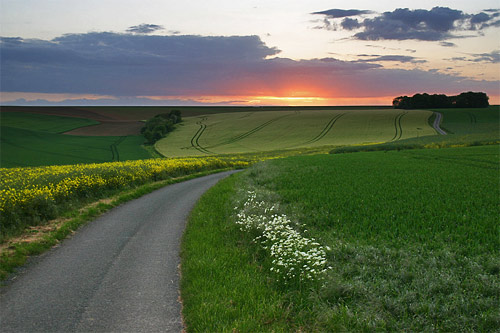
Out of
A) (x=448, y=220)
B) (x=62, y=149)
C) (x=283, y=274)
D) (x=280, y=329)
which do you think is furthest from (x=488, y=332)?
(x=62, y=149)

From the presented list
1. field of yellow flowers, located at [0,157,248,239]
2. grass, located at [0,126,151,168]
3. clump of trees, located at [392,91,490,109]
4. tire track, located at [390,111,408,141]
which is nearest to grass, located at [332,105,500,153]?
tire track, located at [390,111,408,141]

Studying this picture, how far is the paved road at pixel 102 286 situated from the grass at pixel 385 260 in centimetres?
65

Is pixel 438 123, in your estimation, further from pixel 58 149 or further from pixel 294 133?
pixel 58 149

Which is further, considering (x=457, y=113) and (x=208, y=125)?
(x=208, y=125)

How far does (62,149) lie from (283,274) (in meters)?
62.0

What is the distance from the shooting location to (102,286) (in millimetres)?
7895

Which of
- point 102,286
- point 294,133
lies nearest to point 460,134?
point 294,133

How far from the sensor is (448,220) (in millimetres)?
10844

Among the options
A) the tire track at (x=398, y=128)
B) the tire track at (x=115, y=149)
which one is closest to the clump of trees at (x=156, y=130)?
the tire track at (x=115, y=149)

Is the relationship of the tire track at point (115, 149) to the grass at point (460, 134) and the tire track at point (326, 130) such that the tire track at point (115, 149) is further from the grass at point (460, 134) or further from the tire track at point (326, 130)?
the tire track at point (326, 130)

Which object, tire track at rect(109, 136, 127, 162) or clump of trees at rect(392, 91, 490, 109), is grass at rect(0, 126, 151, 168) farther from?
clump of trees at rect(392, 91, 490, 109)

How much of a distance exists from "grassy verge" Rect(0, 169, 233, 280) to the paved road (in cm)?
40

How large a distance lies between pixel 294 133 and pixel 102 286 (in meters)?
74.3

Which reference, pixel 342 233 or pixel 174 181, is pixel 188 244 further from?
pixel 174 181
